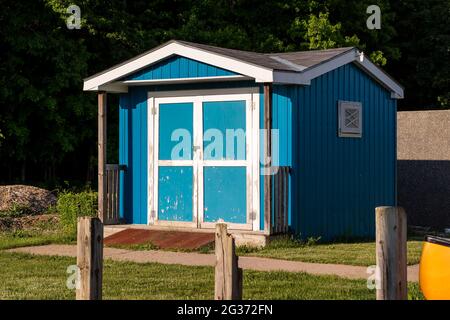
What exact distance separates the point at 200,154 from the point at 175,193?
868 millimetres

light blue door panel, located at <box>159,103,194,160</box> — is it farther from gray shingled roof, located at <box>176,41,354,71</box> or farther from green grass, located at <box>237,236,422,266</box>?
green grass, located at <box>237,236,422,266</box>

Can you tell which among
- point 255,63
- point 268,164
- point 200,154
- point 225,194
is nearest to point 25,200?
point 200,154

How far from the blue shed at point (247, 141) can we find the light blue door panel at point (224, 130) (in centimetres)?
2

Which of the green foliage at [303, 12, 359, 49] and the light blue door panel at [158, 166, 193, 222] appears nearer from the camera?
the light blue door panel at [158, 166, 193, 222]

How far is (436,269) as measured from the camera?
308 inches

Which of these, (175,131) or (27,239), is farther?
(175,131)

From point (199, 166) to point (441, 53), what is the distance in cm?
2261

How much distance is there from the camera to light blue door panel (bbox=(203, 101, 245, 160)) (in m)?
14.6

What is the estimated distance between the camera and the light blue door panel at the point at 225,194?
14.7 m

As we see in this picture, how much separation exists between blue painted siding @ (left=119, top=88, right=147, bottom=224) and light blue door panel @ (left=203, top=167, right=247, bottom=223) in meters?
1.42

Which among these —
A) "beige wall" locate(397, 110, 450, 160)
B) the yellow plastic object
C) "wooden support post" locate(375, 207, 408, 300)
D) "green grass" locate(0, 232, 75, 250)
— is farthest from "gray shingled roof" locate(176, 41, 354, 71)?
"wooden support post" locate(375, 207, 408, 300)

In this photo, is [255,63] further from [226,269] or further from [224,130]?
[226,269]
